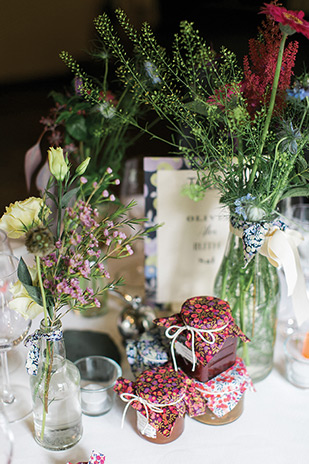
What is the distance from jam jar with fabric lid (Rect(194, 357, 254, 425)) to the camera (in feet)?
2.57

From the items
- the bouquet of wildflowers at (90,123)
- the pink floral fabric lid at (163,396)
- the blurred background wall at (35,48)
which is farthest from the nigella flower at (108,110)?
the blurred background wall at (35,48)

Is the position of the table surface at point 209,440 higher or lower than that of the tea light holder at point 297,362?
lower

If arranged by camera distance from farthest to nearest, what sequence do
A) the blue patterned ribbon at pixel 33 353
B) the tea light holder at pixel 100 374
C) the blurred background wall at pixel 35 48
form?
the blurred background wall at pixel 35 48, the tea light holder at pixel 100 374, the blue patterned ribbon at pixel 33 353

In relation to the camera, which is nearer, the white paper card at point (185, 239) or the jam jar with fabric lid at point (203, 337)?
the jam jar with fabric lid at point (203, 337)

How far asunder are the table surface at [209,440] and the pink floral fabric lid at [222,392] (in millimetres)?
45

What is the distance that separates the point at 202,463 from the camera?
2.44ft

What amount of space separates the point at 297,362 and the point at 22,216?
0.54 m

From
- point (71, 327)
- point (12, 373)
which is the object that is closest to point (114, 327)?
point (71, 327)

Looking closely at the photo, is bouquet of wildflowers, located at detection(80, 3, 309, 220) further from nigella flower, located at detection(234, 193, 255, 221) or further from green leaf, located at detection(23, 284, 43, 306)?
green leaf, located at detection(23, 284, 43, 306)

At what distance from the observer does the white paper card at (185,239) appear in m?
1.00

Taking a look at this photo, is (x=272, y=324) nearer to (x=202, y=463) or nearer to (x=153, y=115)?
(x=202, y=463)

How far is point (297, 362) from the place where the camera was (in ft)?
2.94

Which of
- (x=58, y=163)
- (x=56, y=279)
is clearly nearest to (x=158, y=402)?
(x=56, y=279)

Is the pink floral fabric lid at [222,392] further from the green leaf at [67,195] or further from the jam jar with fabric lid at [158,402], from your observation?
the green leaf at [67,195]
